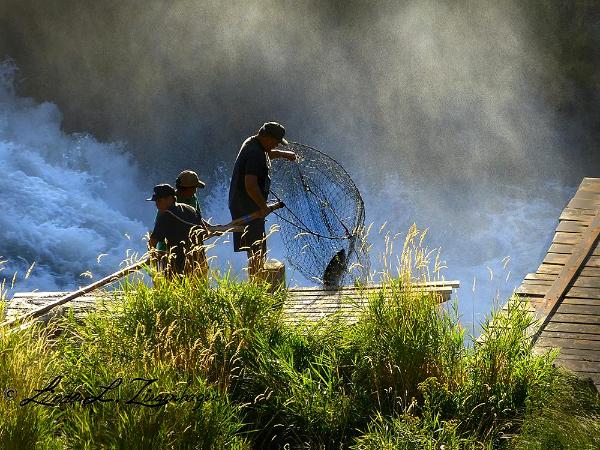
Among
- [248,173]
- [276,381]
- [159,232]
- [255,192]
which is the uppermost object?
[248,173]

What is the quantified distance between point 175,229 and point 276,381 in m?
1.74

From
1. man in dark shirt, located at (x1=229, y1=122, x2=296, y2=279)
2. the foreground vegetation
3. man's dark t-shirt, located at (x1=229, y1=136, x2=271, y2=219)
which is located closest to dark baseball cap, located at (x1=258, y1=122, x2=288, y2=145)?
man in dark shirt, located at (x1=229, y1=122, x2=296, y2=279)

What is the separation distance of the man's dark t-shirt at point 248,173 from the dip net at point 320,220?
49 cm

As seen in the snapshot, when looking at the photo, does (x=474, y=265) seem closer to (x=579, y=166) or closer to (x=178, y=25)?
(x=579, y=166)

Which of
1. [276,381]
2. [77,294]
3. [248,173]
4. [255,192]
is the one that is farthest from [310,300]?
[276,381]

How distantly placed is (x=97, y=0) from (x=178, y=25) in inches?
104

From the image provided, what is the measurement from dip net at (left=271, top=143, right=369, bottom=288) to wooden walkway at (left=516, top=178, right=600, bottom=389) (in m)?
1.77

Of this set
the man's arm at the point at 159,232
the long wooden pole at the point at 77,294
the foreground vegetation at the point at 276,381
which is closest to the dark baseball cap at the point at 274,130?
the man's arm at the point at 159,232

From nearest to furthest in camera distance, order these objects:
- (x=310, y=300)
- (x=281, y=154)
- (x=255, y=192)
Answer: (x=255, y=192) < (x=310, y=300) < (x=281, y=154)

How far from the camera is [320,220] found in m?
10.5

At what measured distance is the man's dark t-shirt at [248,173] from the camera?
341 inches

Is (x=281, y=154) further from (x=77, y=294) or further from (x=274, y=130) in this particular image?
(x=77, y=294)

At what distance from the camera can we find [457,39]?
29125mm

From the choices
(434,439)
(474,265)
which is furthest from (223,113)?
(434,439)
